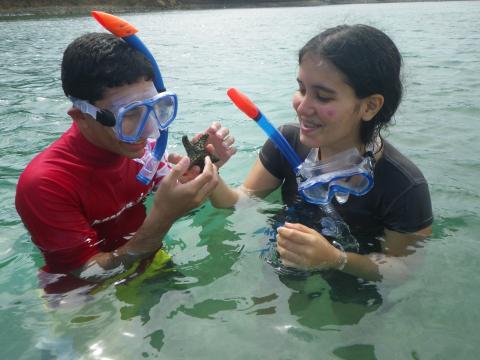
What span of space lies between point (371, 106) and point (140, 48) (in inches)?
53.7

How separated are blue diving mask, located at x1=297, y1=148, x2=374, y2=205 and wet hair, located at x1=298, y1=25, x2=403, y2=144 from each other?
0.39 metres

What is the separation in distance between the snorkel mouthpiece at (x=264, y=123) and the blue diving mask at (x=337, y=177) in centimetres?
8

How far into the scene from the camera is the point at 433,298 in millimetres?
2793

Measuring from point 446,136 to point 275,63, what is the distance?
763cm

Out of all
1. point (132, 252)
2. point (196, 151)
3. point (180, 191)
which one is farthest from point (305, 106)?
point (132, 252)

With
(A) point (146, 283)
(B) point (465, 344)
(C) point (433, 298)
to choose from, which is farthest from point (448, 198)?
(A) point (146, 283)

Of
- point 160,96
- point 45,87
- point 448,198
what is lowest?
point 45,87

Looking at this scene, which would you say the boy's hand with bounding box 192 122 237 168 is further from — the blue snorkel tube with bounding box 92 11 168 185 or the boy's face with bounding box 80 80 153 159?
the boy's face with bounding box 80 80 153 159

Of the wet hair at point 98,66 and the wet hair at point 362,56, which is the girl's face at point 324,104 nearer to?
the wet hair at point 362,56

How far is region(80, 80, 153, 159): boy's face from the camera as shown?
2.52 metres

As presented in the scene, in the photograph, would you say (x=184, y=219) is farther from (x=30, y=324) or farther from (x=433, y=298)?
(x=433, y=298)

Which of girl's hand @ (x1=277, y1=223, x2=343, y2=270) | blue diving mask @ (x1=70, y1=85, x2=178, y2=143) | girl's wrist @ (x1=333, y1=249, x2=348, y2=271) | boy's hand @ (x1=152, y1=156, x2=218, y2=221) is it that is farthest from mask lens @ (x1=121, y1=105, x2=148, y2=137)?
girl's wrist @ (x1=333, y1=249, x2=348, y2=271)

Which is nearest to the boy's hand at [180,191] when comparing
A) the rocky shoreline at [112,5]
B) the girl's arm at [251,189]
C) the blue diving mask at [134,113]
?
the blue diving mask at [134,113]

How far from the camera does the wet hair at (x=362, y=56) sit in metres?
2.42
